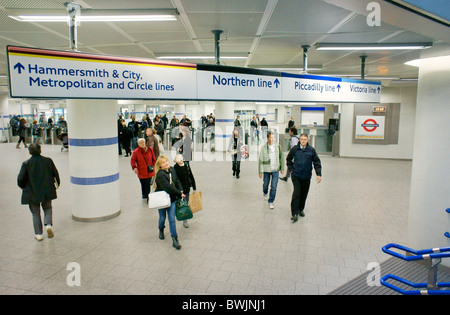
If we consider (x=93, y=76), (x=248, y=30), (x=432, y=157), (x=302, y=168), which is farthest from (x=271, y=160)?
(x=93, y=76)

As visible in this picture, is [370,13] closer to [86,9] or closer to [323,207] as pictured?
[86,9]

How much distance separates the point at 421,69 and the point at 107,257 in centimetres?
544

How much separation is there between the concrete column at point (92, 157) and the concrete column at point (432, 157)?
17.7 feet

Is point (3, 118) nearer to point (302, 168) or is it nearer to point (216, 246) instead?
point (216, 246)

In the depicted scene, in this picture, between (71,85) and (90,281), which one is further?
(90,281)

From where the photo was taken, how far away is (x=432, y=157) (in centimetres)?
446

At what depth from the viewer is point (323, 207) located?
7.21 meters

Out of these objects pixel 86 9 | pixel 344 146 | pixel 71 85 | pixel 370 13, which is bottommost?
pixel 344 146

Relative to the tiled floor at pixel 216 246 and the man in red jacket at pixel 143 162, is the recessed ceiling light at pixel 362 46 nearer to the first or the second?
the tiled floor at pixel 216 246

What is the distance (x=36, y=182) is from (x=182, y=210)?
7.99 ft

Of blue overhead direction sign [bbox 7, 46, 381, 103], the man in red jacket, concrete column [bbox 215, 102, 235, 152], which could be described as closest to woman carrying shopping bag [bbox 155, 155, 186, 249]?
blue overhead direction sign [bbox 7, 46, 381, 103]
